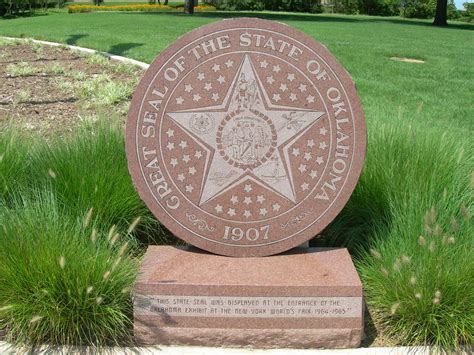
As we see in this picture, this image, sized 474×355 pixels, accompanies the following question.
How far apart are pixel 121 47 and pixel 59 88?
4850 mm

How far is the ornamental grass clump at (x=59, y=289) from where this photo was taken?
354cm

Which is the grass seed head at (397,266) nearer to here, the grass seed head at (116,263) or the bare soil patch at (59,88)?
the grass seed head at (116,263)

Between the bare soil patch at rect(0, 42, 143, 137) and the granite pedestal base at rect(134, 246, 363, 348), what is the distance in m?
2.99

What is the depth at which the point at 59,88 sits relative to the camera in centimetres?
926

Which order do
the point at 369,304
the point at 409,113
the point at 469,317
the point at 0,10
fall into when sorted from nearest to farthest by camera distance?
1. the point at 469,317
2. the point at 369,304
3. the point at 409,113
4. the point at 0,10

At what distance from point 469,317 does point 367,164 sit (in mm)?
1558

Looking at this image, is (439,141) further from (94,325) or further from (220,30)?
(94,325)

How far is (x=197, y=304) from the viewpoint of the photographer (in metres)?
3.70

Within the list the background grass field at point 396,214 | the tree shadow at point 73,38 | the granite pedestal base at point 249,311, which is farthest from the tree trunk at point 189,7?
the granite pedestal base at point 249,311

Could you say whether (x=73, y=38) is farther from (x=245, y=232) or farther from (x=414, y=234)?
(x=414, y=234)

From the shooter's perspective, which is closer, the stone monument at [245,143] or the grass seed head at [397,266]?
the grass seed head at [397,266]

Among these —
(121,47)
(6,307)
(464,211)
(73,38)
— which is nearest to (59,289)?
(6,307)

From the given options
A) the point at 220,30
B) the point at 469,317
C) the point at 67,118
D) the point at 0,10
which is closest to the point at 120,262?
the point at 220,30

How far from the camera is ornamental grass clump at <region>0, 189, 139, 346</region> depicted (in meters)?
3.54
